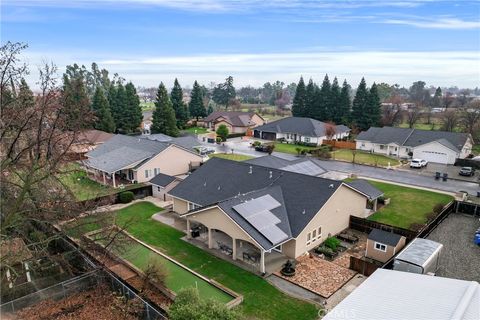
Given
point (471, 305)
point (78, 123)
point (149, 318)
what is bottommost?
point (149, 318)

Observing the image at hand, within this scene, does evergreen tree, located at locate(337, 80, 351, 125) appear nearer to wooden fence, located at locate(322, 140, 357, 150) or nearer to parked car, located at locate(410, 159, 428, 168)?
wooden fence, located at locate(322, 140, 357, 150)

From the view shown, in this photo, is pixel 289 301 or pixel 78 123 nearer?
pixel 78 123

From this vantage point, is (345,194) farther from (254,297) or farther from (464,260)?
(254,297)

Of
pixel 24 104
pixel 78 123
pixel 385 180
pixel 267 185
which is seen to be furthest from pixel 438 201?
pixel 24 104

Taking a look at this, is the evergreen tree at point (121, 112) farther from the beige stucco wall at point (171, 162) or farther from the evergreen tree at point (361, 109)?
the evergreen tree at point (361, 109)

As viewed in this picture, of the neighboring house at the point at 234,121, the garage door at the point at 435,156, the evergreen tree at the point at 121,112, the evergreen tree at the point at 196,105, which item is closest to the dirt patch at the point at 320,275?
the garage door at the point at 435,156

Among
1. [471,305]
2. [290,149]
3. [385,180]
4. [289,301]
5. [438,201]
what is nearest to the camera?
[471,305]

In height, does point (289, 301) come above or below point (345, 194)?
below

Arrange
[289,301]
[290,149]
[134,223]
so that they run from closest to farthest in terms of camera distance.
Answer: [289,301]
[134,223]
[290,149]
